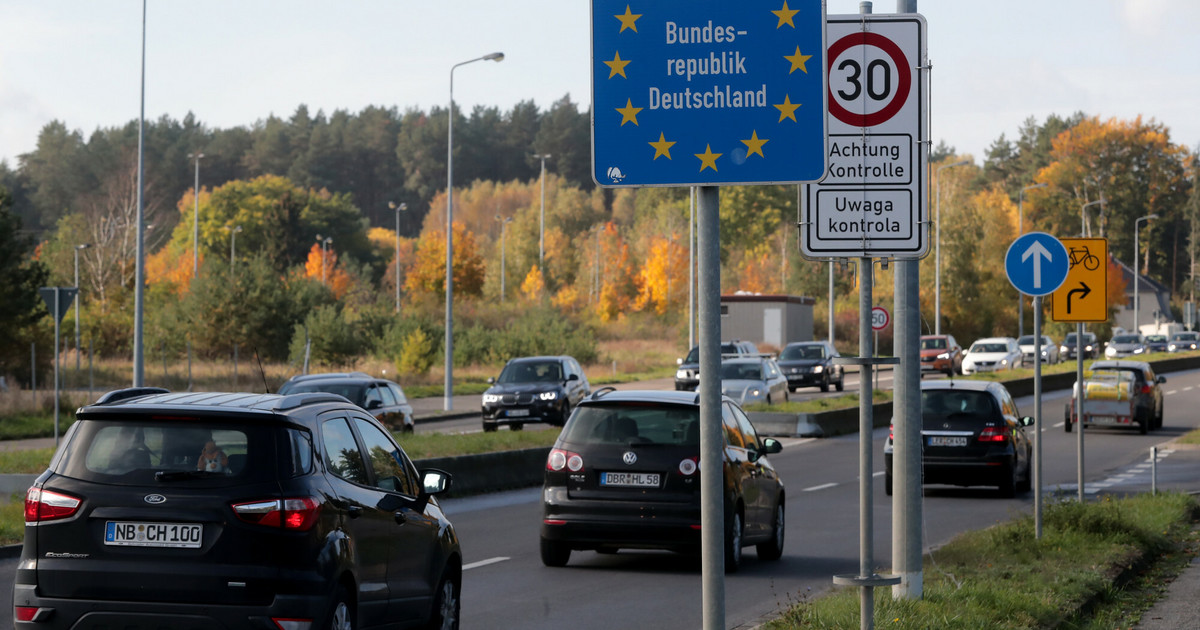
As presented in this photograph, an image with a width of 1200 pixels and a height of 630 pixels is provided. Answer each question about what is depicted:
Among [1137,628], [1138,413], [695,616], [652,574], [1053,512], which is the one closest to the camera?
[1137,628]

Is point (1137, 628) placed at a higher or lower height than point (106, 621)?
lower

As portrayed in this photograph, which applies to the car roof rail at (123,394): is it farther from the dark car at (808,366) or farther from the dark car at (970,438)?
the dark car at (808,366)

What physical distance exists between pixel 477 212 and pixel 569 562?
142 metres

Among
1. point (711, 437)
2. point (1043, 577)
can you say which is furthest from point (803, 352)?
point (711, 437)

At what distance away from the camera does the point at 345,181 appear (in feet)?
530

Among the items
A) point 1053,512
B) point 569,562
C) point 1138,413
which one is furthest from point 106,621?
point 1138,413

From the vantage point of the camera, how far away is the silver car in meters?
36.0

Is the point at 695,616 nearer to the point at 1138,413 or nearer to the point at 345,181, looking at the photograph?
the point at 1138,413

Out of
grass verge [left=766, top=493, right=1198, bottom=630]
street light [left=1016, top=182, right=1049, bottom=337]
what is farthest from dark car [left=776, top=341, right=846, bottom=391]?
grass verge [left=766, top=493, right=1198, bottom=630]

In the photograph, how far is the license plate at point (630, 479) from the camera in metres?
12.6

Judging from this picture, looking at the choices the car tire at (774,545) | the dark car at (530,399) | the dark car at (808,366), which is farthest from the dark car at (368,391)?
the dark car at (808,366)

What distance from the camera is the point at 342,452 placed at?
733 cm

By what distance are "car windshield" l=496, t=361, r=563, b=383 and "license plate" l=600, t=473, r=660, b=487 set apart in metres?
21.0

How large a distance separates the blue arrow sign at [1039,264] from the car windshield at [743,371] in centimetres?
A: 2414
